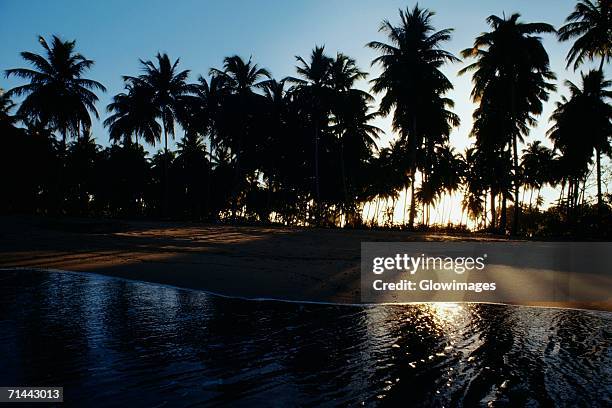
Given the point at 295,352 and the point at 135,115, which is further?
the point at 135,115

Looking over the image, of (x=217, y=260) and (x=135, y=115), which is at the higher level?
(x=135, y=115)

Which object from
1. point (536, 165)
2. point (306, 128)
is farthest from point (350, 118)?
point (536, 165)

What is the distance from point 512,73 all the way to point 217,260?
83.6 feet

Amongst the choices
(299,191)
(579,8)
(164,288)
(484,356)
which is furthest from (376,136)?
(484,356)

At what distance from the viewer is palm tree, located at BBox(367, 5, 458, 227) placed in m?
27.7

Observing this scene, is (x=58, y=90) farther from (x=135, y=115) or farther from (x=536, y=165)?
(x=536, y=165)

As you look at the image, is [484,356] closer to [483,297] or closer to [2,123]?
[483,297]

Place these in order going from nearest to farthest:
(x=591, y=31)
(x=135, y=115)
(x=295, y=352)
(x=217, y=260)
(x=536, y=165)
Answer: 1. (x=295, y=352)
2. (x=217, y=260)
3. (x=591, y=31)
4. (x=135, y=115)
5. (x=536, y=165)

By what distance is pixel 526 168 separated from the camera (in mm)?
52750

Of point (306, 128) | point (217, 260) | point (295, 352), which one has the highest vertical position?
point (306, 128)

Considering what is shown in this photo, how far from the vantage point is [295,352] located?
4.88m

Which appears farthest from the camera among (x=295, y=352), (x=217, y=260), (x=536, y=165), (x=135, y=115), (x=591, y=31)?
(x=536, y=165)

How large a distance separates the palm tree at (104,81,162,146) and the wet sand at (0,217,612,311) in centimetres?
1851

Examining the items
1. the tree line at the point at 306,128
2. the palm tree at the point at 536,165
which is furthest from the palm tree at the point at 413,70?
the palm tree at the point at 536,165
